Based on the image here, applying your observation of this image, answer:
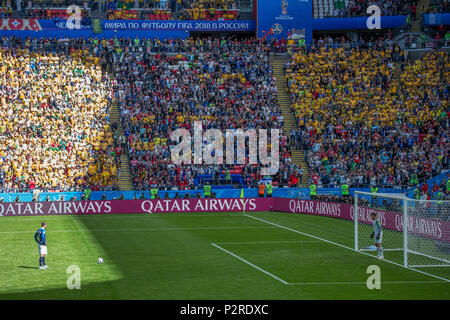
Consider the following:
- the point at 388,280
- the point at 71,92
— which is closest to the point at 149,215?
the point at 71,92

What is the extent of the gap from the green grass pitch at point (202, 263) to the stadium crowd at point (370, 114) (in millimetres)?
12712

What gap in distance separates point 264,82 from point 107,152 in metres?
15.6

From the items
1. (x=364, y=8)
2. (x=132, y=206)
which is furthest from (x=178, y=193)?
(x=364, y=8)

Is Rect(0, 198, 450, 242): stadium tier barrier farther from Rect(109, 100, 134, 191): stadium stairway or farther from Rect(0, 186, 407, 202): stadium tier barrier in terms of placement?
Rect(109, 100, 134, 191): stadium stairway

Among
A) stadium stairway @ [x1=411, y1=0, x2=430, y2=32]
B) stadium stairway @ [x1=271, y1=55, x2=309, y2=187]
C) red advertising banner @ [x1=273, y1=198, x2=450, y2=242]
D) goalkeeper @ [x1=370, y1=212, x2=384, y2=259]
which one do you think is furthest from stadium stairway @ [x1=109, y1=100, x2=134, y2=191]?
stadium stairway @ [x1=411, y1=0, x2=430, y2=32]

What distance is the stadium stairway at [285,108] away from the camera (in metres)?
53.4

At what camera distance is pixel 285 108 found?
57.8m

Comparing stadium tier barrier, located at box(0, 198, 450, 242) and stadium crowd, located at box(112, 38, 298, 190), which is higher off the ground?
stadium crowd, located at box(112, 38, 298, 190)

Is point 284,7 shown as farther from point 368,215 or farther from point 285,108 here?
point 368,215

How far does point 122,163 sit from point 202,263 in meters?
27.1

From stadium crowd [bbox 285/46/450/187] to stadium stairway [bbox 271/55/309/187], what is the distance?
62 cm

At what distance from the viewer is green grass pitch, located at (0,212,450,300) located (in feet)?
66.8

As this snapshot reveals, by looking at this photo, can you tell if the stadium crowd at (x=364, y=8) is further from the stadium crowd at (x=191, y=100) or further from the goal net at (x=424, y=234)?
the goal net at (x=424, y=234)

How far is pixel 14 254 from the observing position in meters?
28.1
